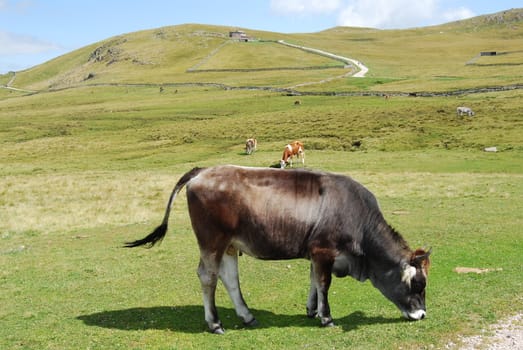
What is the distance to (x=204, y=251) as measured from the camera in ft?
37.3

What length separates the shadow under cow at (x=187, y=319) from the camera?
1154cm

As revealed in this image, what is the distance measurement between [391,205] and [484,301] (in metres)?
14.8

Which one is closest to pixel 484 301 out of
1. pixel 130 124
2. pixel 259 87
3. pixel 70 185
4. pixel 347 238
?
pixel 347 238

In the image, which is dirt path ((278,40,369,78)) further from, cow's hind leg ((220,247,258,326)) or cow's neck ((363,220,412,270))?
cow's hind leg ((220,247,258,326))

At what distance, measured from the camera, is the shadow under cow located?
11539 mm

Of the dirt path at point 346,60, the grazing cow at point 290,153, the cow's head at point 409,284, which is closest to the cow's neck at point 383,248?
the cow's head at point 409,284

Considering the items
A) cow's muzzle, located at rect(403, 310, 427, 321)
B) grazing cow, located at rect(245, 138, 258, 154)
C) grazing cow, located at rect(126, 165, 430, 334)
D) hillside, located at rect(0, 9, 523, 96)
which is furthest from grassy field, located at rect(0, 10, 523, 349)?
hillside, located at rect(0, 9, 523, 96)

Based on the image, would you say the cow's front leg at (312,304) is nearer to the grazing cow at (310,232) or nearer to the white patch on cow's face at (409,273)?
the grazing cow at (310,232)

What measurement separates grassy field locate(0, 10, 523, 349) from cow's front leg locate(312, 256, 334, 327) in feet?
1.32

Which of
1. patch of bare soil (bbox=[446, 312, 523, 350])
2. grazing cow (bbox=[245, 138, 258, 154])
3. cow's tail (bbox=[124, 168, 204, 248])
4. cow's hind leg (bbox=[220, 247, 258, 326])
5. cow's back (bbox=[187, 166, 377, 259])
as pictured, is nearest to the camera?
patch of bare soil (bbox=[446, 312, 523, 350])

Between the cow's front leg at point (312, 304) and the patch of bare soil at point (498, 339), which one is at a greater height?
the cow's front leg at point (312, 304)

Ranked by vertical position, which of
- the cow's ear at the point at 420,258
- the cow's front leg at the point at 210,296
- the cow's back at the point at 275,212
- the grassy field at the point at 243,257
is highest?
the cow's back at the point at 275,212

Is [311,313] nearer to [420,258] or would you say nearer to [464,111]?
[420,258]

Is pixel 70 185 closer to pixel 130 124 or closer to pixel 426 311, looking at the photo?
pixel 426 311
